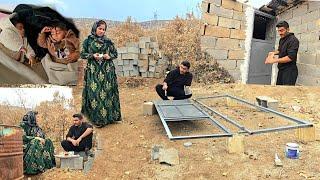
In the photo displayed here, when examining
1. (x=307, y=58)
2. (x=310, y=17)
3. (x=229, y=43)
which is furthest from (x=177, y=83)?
(x=229, y=43)

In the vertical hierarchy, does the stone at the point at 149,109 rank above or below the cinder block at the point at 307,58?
below

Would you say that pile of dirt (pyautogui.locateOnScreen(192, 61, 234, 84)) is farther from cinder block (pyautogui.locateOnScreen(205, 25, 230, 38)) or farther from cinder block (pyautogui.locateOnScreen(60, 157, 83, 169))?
cinder block (pyautogui.locateOnScreen(60, 157, 83, 169))

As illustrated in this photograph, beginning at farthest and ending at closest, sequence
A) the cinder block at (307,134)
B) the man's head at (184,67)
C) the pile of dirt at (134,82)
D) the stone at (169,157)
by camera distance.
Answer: the pile of dirt at (134,82) → the man's head at (184,67) → the cinder block at (307,134) → the stone at (169,157)

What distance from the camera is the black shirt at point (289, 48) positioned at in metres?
7.14

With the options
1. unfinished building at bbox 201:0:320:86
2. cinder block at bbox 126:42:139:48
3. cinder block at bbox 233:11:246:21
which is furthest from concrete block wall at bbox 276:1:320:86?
cinder block at bbox 126:42:139:48

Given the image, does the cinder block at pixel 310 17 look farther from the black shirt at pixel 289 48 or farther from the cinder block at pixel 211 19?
the cinder block at pixel 211 19

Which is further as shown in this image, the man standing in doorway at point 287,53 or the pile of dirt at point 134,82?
the pile of dirt at point 134,82

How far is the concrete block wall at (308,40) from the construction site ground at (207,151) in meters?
0.79

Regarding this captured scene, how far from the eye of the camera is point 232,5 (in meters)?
9.83

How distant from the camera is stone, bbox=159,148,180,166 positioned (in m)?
4.21

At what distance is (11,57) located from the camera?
272 inches

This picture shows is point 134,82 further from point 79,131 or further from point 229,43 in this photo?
point 79,131

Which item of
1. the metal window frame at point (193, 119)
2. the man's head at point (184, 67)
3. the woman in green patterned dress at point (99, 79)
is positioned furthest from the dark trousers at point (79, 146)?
the man's head at point (184, 67)

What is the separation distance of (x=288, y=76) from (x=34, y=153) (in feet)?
16.3
